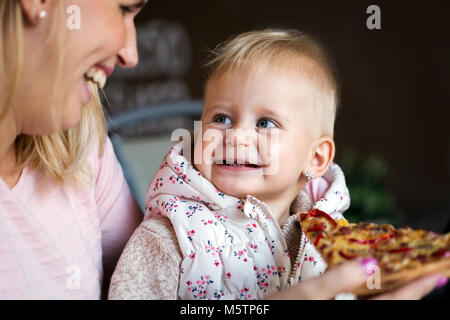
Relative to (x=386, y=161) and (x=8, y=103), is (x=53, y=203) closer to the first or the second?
(x=8, y=103)

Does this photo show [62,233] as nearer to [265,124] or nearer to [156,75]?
[265,124]

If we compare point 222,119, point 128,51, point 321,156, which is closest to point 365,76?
point 321,156

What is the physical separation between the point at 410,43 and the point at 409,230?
347cm

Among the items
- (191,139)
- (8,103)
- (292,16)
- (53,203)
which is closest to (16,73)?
(8,103)

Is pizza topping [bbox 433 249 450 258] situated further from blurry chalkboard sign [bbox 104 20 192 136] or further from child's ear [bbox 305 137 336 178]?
→ blurry chalkboard sign [bbox 104 20 192 136]

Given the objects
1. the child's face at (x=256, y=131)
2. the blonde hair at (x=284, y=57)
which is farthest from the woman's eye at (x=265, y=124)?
the blonde hair at (x=284, y=57)

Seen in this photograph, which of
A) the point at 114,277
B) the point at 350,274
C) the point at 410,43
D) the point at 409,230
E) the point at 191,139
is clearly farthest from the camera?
the point at 410,43

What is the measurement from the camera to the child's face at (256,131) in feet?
3.25

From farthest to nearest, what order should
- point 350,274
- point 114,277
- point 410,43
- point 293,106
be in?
point 410,43, point 293,106, point 114,277, point 350,274

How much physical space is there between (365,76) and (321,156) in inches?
121

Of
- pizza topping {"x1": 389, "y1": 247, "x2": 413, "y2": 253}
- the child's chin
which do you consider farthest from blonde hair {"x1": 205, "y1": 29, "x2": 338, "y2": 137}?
pizza topping {"x1": 389, "y1": 247, "x2": 413, "y2": 253}

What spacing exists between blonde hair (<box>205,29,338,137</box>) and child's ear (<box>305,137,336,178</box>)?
2 centimetres

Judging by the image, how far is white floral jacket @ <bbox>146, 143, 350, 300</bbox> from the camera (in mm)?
932

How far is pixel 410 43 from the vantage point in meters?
3.98
